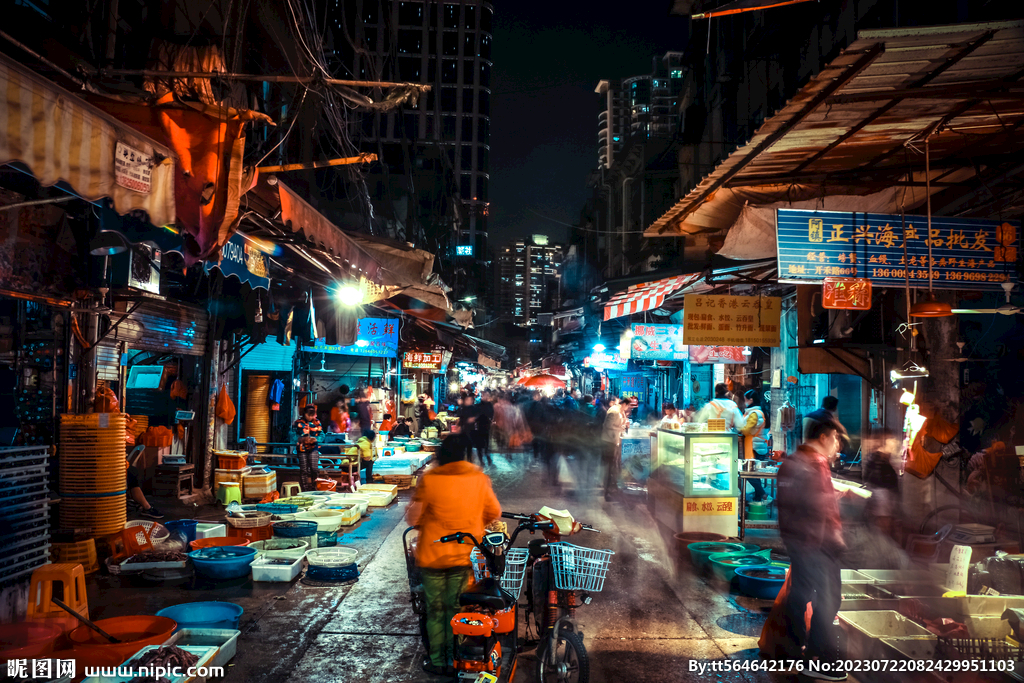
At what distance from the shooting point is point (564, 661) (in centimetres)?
455

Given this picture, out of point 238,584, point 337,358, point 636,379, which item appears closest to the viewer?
point 238,584

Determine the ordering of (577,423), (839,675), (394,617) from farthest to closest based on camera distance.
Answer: (577,423)
(394,617)
(839,675)

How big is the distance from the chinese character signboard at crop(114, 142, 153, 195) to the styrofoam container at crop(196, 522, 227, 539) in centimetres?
525

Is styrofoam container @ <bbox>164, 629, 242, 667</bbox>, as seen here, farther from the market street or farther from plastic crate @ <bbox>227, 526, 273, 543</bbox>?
plastic crate @ <bbox>227, 526, 273, 543</bbox>

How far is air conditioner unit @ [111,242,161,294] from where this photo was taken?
27.6 feet

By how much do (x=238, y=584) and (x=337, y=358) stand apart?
39.5 ft

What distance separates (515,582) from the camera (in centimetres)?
496

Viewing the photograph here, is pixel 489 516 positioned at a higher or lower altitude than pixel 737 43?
lower

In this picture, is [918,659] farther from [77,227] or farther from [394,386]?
[394,386]

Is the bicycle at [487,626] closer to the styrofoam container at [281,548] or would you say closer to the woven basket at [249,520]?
the styrofoam container at [281,548]

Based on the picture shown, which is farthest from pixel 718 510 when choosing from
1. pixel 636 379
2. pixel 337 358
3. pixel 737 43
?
pixel 636 379

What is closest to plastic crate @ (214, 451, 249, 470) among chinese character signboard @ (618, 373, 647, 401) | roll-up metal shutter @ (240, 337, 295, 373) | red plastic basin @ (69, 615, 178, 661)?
roll-up metal shutter @ (240, 337, 295, 373)

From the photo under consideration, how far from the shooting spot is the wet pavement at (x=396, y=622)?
508 cm

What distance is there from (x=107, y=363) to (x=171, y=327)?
5.59 ft
